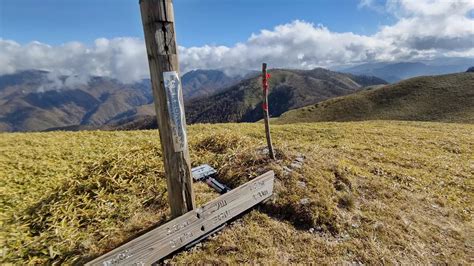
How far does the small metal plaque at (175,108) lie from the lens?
5.23 meters

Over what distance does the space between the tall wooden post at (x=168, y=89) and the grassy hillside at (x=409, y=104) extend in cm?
8261

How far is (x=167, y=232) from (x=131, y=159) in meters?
4.28

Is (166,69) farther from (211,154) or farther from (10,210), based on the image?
(10,210)

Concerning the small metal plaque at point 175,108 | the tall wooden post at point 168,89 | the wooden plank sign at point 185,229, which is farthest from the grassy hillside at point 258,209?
the small metal plaque at point 175,108

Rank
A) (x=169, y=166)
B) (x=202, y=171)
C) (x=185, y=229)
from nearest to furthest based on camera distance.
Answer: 1. (x=169, y=166)
2. (x=185, y=229)
3. (x=202, y=171)

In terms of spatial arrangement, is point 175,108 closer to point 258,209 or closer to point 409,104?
point 258,209

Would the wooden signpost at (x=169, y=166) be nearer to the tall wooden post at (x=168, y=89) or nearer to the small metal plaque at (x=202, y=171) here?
the tall wooden post at (x=168, y=89)

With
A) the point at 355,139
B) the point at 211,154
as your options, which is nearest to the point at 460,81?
the point at 355,139

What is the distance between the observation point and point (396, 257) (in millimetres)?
6586

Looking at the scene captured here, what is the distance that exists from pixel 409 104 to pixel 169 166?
98.0 metres

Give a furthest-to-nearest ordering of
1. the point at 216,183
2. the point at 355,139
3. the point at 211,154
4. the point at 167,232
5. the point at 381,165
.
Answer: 1. the point at 355,139
2. the point at 381,165
3. the point at 211,154
4. the point at 216,183
5. the point at 167,232

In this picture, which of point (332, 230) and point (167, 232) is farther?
point (332, 230)

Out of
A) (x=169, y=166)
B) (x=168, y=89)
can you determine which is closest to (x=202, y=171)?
(x=169, y=166)

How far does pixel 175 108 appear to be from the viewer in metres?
5.40
